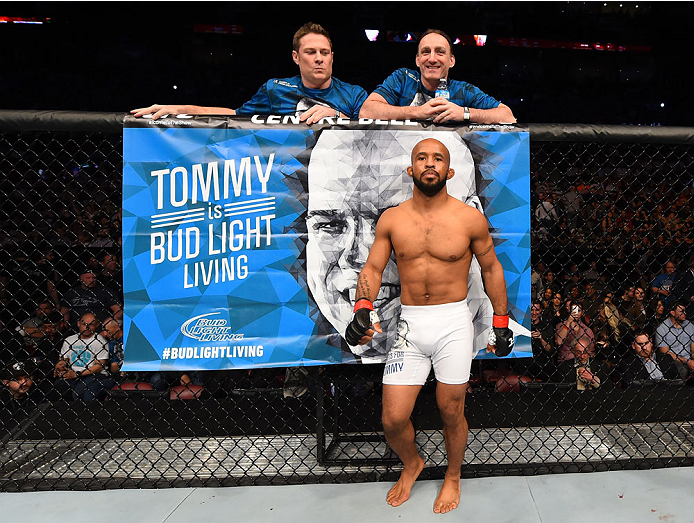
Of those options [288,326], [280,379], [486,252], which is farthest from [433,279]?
[280,379]

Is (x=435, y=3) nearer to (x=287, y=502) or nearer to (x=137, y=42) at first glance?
(x=137, y=42)

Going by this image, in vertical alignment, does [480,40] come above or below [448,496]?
above

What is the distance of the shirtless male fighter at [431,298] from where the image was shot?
6.23 feet

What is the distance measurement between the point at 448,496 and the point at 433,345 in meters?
0.64

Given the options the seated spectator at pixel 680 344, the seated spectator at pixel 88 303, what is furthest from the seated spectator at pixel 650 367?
the seated spectator at pixel 88 303

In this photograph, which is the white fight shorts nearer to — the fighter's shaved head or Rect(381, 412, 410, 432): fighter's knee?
Rect(381, 412, 410, 432): fighter's knee

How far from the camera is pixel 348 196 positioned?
2.06m

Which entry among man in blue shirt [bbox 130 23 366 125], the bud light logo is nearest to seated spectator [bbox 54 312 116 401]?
the bud light logo

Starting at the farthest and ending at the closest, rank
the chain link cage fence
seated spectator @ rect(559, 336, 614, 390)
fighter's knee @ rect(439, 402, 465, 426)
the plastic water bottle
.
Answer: seated spectator @ rect(559, 336, 614, 390) < the plastic water bottle < the chain link cage fence < fighter's knee @ rect(439, 402, 465, 426)

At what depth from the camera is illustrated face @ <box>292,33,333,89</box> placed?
222 centimetres

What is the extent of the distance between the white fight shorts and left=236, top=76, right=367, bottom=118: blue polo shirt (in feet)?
3.57

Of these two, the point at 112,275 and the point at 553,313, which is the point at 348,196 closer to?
the point at 112,275

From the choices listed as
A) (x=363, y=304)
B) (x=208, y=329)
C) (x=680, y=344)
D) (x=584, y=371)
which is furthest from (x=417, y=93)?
(x=680, y=344)

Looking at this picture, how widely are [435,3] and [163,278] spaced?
1010cm
